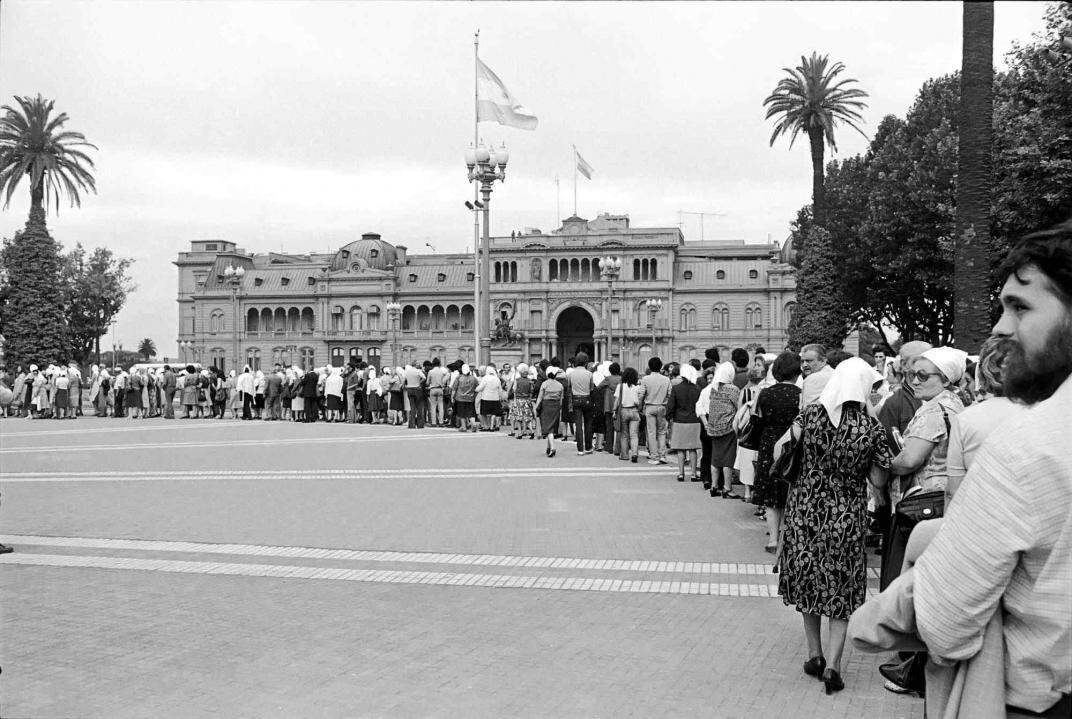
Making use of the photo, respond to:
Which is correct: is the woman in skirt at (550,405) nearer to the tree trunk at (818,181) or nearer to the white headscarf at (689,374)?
the white headscarf at (689,374)

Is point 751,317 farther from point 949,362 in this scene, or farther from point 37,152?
point 949,362

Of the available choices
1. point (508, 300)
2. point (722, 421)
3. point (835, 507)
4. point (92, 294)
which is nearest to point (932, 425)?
point (835, 507)

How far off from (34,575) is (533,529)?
15.5 ft

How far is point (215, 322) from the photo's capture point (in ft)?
305

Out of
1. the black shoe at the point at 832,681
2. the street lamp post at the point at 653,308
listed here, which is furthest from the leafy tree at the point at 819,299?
the black shoe at the point at 832,681

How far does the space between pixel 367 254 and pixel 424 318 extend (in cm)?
978

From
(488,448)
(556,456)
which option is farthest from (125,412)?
(556,456)

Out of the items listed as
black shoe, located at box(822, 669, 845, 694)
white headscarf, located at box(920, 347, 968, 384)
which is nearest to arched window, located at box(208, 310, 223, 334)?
white headscarf, located at box(920, 347, 968, 384)

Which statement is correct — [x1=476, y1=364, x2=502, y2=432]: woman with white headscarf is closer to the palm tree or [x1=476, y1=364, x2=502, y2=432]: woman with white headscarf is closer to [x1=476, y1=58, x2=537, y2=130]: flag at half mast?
[x1=476, y1=58, x2=537, y2=130]: flag at half mast

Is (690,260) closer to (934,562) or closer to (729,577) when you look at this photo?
(729,577)

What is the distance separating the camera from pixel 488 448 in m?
19.6

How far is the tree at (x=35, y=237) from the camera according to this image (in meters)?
43.3

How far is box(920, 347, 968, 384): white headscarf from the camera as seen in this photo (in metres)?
5.91

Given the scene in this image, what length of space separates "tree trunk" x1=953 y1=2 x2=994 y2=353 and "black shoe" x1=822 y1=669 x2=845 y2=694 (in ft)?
28.5
